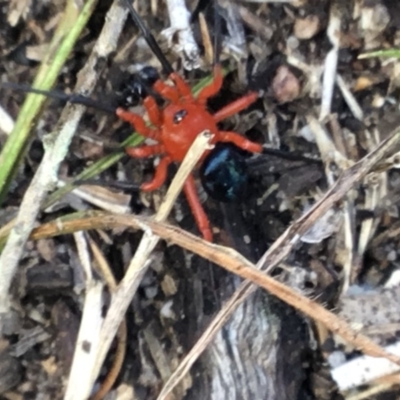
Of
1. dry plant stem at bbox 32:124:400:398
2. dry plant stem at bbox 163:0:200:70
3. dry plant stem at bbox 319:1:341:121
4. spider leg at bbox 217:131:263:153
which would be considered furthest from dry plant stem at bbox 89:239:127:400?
dry plant stem at bbox 319:1:341:121

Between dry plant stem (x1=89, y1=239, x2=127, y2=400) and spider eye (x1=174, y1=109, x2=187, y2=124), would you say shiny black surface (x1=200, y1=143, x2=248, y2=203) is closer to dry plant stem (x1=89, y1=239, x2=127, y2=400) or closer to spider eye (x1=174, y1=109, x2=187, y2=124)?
spider eye (x1=174, y1=109, x2=187, y2=124)

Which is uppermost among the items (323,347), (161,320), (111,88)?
(111,88)

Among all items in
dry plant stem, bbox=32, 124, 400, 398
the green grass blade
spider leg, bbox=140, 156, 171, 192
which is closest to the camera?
dry plant stem, bbox=32, 124, 400, 398

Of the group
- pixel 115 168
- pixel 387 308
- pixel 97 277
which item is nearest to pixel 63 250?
pixel 97 277

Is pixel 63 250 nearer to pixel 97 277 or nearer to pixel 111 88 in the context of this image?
pixel 97 277

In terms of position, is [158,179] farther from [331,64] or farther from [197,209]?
[331,64]

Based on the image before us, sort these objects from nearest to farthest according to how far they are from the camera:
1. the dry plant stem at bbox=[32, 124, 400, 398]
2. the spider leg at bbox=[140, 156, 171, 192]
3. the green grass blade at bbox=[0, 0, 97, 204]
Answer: the dry plant stem at bbox=[32, 124, 400, 398], the green grass blade at bbox=[0, 0, 97, 204], the spider leg at bbox=[140, 156, 171, 192]

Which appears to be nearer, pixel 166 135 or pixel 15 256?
pixel 15 256
